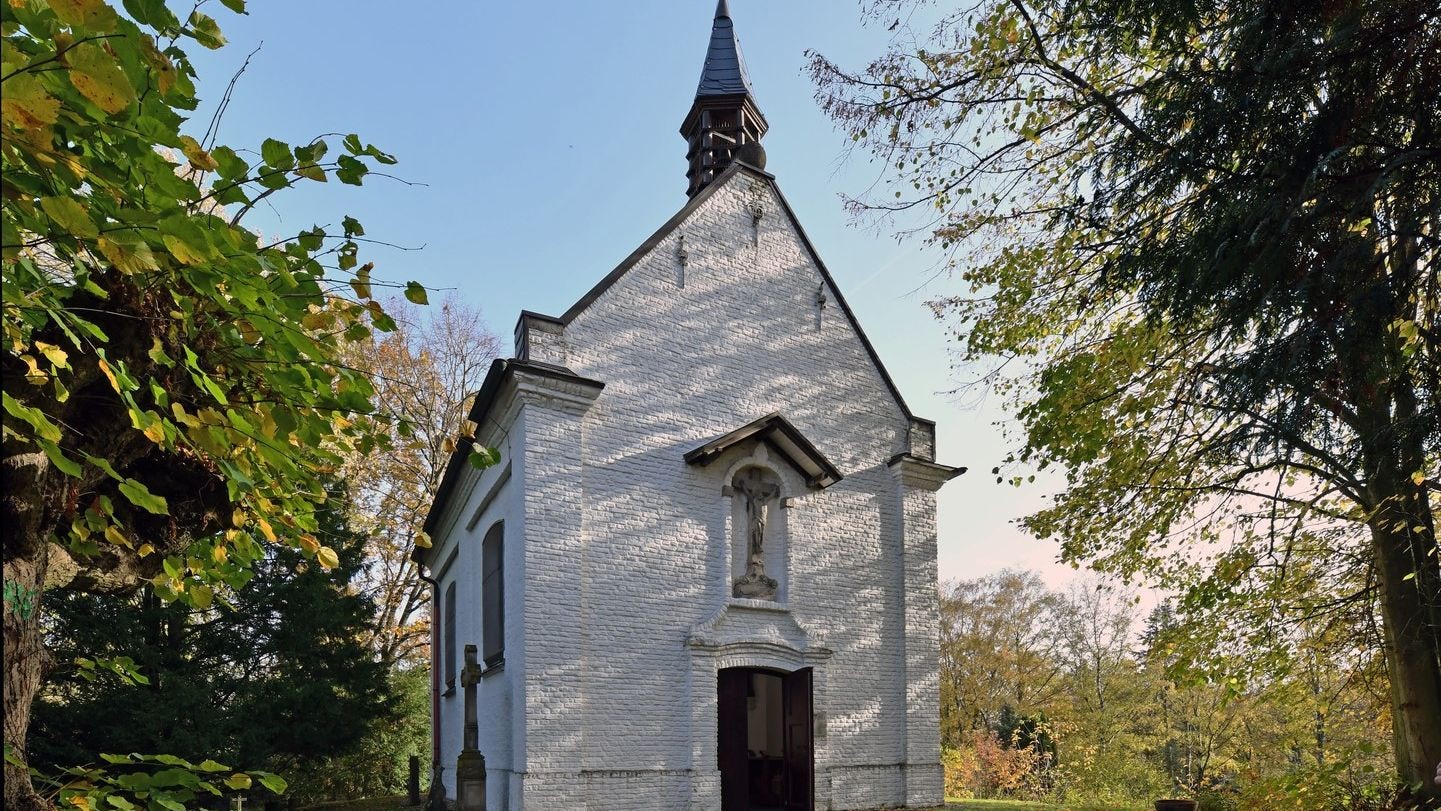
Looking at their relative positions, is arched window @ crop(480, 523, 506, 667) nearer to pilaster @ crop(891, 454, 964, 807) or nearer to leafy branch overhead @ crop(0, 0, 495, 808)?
pilaster @ crop(891, 454, 964, 807)

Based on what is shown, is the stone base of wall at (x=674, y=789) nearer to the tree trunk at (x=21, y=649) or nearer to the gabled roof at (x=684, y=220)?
the gabled roof at (x=684, y=220)

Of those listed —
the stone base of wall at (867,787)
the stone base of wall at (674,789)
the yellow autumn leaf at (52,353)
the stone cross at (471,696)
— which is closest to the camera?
the yellow autumn leaf at (52,353)

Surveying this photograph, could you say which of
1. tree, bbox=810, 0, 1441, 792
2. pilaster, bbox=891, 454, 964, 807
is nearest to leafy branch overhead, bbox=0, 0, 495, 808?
tree, bbox=810, 0, 1441, 792

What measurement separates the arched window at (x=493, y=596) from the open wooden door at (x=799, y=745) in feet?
13.6

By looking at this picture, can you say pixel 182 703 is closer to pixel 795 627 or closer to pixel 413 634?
pixel 413 634

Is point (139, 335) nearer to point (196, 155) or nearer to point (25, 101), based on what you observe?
point (196, 155)

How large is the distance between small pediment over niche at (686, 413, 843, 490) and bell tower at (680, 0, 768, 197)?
4958mm

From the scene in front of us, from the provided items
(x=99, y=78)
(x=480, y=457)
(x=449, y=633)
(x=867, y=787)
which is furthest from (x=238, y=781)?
(x=449, y=633)

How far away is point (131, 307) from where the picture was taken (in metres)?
3.33

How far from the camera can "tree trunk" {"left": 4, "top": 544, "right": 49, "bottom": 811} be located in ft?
10.6

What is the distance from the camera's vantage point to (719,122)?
16.8 meters

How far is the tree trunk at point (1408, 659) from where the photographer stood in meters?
10.5

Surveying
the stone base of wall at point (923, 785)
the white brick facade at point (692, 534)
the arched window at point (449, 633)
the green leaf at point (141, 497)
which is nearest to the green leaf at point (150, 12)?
the green leaf at point (141, 497)

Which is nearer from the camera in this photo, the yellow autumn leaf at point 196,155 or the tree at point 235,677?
the yellow autumn leaf at point 196,155
